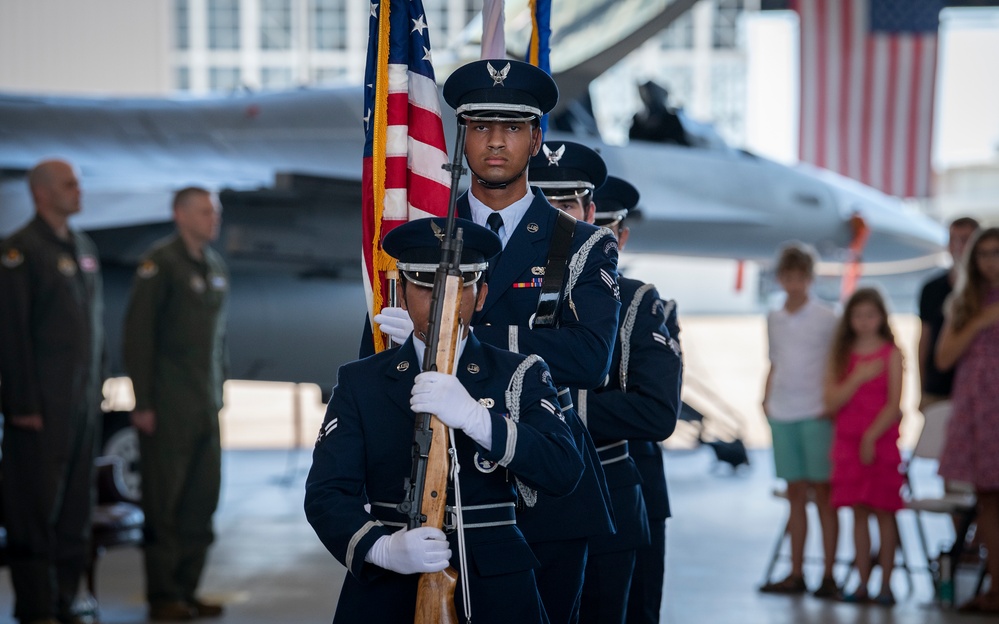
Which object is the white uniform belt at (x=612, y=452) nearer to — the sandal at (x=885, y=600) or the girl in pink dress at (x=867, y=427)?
the girl in pink dress at (x=867, y=427)

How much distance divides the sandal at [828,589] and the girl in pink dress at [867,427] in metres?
0.07

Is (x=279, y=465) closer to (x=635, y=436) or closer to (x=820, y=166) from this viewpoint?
(x=820, y=166)

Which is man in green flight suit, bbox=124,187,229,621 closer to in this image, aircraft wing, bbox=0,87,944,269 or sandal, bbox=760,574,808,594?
aircraft wing, bbox=0,87,944,269

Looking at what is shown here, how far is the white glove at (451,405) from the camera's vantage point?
1.94 meters

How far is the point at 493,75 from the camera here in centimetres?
244

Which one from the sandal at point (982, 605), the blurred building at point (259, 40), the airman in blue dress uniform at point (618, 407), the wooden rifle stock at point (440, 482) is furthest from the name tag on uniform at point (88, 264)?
the blurred building at point (259, 40)

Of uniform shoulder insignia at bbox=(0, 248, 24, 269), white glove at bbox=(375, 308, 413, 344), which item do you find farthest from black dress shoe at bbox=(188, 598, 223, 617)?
white glove at bbox=(375, 308, 413, 344)

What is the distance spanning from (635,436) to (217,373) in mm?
2854

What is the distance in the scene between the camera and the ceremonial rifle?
200 cm

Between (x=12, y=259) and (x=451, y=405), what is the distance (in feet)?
11.1

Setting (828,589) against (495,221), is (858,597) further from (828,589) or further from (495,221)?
(495,221)

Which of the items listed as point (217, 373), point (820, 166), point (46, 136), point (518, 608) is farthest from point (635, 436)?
point (820, 166)

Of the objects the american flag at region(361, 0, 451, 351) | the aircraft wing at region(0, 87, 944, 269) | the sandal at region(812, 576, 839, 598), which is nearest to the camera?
the american flag at region(361, 0, 451, 351)

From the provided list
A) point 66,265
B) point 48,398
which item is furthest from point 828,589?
point 66,265
